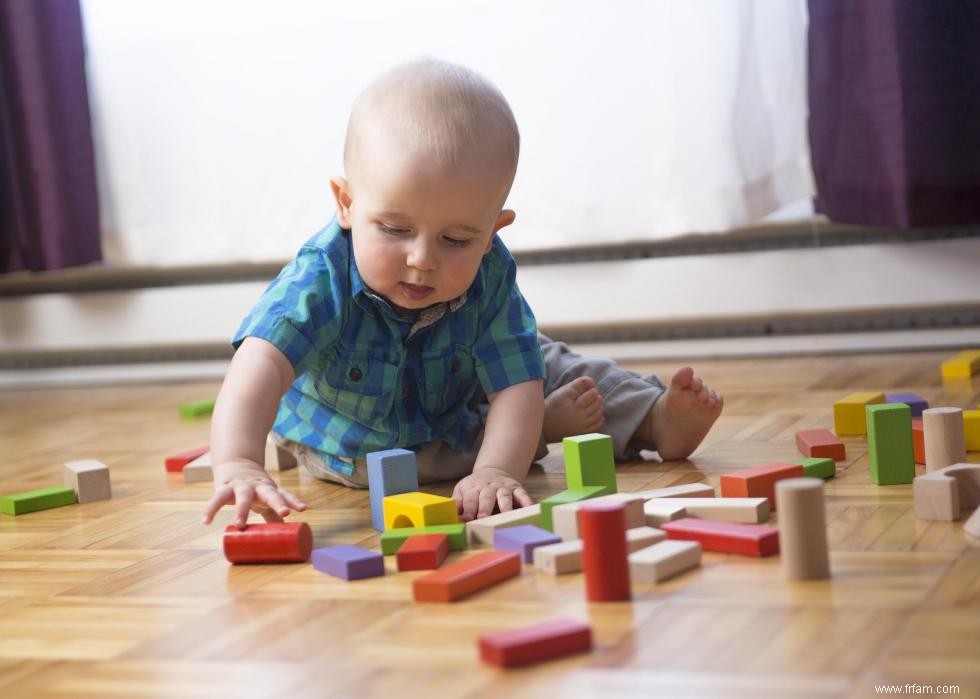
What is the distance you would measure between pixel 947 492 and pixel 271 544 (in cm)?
53

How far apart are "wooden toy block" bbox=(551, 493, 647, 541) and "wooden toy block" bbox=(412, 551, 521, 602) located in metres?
0.07

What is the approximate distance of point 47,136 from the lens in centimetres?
242

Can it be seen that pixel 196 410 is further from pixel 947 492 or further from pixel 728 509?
pixel 947 492

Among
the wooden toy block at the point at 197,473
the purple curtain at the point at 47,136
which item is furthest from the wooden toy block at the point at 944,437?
the purple curtain at the point at 47,136

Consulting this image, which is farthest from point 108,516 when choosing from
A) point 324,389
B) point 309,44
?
point 309,44

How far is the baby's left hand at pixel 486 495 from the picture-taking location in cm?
112

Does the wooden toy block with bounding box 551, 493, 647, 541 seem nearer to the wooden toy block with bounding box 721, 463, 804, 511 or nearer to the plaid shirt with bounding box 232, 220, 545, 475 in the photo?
the wooden toy block with bounding box 721, 463, 804, 511

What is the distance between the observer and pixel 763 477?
3.59 feet

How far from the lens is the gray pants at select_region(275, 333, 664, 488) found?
1.35 metres

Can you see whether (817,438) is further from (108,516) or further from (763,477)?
(108,516)

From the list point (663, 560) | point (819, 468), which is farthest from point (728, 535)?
point (819, 468)

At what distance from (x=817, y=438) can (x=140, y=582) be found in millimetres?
689

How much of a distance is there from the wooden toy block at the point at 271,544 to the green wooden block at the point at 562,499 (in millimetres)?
195

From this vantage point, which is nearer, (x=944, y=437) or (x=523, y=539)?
(x=523, y=539)
